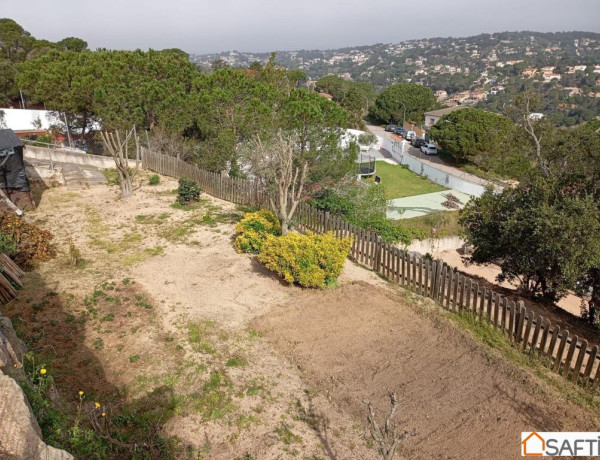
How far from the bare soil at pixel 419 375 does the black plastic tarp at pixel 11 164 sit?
459 inches

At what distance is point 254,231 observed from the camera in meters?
12.5

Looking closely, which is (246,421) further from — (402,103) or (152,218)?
(402,103)

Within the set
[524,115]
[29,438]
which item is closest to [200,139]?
[524,115]

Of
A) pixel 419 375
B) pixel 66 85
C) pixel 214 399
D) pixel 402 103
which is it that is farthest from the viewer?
pixel 402 103

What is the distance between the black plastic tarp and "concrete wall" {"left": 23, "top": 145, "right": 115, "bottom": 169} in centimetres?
672

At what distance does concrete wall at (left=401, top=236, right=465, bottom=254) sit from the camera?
63.3 feet

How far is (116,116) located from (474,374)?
20.7 metres

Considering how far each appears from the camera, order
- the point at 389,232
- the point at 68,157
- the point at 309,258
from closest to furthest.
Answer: the point at 309,258 → the point at 389,232 → the point at 68,157

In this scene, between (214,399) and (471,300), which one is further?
(471,300)

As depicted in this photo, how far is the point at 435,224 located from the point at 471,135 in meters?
23.0

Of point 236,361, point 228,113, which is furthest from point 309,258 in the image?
point 228,113

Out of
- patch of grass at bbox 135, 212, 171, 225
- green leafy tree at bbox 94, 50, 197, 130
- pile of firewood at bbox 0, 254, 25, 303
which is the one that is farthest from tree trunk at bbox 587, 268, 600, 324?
green leafy tree at bbox 94, 50, 197, 130

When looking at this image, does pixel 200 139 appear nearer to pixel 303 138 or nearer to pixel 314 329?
pixel 303 138

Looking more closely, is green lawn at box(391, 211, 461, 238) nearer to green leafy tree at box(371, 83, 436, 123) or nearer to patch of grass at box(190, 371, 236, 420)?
patch of grass at box(190, 371, 236, 420)
